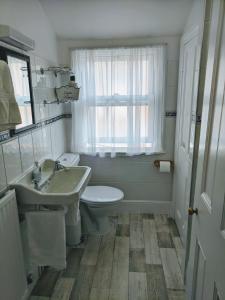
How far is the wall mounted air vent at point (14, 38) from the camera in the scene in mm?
1247

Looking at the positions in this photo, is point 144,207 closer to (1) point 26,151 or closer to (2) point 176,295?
(2) point 176,295

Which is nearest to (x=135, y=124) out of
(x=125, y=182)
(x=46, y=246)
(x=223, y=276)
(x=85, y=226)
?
(x=125, y=182)

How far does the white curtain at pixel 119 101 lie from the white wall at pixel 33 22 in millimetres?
328

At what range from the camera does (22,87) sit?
1.68 m

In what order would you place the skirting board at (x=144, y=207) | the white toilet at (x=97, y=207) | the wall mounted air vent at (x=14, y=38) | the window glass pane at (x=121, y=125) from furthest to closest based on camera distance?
the skirting board at (x=144, y=207), the window glass pane at (x=121, y=125), the white toilet at (x=97, y=207), the wall mounted air vent at (x=14, y=38)

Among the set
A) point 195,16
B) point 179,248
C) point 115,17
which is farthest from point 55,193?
point 195,16

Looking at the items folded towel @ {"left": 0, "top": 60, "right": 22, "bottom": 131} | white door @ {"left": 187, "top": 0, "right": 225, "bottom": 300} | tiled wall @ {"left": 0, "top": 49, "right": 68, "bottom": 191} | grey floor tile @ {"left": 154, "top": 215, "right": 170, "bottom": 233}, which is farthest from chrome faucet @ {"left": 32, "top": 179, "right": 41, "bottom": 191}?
grey floor tile @ {"left": 154, "top": 215, "right": 170, "bottom": 233}

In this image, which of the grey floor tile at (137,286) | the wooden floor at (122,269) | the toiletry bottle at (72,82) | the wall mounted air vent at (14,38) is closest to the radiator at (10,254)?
the wooden floor at (122,269)

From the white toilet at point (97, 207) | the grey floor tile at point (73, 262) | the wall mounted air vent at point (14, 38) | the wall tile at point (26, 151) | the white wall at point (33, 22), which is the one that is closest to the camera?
the wall mounted air vent at point (14, 38)

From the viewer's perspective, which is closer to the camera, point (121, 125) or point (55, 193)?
point (55, 193)

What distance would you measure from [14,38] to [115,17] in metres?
1.23

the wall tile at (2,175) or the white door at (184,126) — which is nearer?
the wall tile at (2,175)

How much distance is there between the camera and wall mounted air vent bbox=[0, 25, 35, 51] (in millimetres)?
1247

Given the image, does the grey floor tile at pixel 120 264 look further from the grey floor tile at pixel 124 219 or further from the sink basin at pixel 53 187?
the sink basin at pixel 53 187
